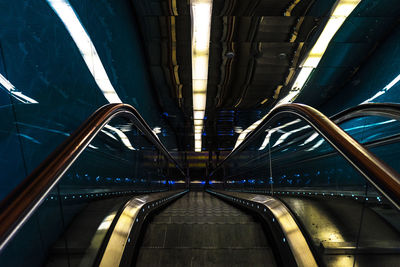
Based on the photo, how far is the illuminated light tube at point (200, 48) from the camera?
5.12 m

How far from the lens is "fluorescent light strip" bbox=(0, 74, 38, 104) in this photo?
5.62 ft

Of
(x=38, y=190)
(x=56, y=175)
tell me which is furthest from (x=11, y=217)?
(x=56, y=175)

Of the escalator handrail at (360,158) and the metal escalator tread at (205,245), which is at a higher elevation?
the escalator handrail at (360,158)

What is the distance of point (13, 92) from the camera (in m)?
1.81

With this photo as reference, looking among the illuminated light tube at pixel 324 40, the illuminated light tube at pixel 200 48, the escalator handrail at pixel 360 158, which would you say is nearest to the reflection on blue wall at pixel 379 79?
the illuminated light tube at pixel 324 40

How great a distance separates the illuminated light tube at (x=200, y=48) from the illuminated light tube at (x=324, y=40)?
2375mm

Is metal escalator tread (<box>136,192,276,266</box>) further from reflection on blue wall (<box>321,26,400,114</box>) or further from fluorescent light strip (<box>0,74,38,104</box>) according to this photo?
reflection on blue wall (<box>321,26,400,114</box>)

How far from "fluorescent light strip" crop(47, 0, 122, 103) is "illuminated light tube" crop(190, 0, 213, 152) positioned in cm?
234

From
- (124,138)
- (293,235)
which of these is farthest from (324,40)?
(293,235)

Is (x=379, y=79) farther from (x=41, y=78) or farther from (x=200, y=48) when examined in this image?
(x=41, y=78)

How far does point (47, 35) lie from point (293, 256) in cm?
282

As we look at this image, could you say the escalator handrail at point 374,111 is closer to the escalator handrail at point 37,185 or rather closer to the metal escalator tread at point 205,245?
the metal escalator tread at point 205,245

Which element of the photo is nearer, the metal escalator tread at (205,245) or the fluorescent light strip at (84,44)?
the metal escalator tread at (205,245)

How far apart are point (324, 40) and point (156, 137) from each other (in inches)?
189
